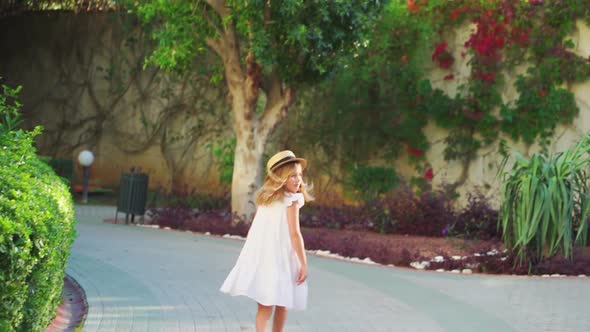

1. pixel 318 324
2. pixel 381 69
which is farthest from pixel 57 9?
pixel 318 324

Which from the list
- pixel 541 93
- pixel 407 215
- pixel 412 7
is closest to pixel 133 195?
pixel 407 215

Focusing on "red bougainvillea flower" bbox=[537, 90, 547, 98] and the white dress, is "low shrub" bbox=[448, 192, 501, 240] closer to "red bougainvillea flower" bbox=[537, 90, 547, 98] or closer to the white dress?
"red bougainvillea flower" bbox=[537, 90, 547, 98]

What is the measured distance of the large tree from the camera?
12.2 meters

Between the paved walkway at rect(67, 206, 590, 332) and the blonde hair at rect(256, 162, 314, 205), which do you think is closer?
the blonde hair at rect(256, 162, 314, 205)

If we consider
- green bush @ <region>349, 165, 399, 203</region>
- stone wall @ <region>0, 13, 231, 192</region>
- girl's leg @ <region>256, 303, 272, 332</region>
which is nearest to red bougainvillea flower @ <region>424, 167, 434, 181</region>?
green bush @ <region>349, 165, 399, 203</region>

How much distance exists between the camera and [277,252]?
5.84 m

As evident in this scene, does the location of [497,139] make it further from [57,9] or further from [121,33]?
[57,9]

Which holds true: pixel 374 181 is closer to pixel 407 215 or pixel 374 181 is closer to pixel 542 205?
pixel 407 215

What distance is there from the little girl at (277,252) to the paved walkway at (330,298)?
754 millimetres

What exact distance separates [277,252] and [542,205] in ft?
15.4

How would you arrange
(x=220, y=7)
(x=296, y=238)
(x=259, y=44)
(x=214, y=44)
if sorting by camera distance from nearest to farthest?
(x=296, y=238) < (x=259, y=44) < (x=220, y=7) < (x=214, y=44)

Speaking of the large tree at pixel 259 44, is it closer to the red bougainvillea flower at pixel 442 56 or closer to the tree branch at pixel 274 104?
the tree branch at pixel 274 104

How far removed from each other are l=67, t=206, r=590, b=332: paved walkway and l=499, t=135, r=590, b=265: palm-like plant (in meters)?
0.49

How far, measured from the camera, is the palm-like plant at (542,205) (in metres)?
9.60
